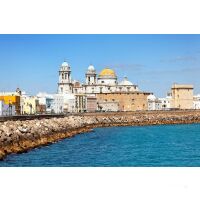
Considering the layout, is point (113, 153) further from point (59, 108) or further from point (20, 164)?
point (59, 108)

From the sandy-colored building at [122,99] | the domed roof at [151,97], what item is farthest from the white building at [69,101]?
the domed roof at [151,97]

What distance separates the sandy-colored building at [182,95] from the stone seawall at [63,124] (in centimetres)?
1162

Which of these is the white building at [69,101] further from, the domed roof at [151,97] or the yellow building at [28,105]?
the domed roof at [151,97]

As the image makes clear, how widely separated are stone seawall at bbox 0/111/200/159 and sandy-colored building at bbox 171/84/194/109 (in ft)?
38.1

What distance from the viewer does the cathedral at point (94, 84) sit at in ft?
206

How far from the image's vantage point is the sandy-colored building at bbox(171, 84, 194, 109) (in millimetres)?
65000

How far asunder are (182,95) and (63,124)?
34683 millimetres

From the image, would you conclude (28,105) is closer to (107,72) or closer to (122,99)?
(122,99)
